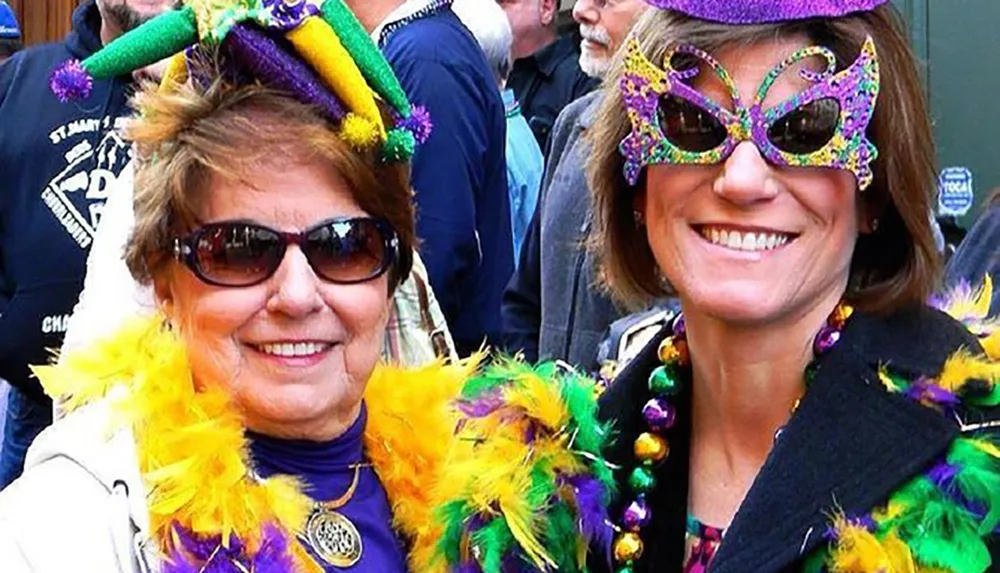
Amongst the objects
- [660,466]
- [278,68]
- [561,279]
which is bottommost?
[561,279]

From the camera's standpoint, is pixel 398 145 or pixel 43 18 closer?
pixel 398 145

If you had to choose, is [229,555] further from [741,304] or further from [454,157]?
[454,157]

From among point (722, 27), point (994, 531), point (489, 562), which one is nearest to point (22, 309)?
point (489, 562)

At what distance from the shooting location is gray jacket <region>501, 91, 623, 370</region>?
4000 mm

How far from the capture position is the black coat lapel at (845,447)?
222 cm

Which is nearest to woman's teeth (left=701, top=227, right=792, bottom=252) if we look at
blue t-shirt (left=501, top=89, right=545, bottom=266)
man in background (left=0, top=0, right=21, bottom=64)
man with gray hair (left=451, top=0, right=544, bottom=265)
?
man with gray hair (left=451, top=0, right=544, bottom=265)

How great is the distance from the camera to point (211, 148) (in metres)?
2.45

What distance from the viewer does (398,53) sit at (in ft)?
13.9

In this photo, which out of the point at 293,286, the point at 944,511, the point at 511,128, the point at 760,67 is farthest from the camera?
the point at 511,128

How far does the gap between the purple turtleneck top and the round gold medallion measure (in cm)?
1

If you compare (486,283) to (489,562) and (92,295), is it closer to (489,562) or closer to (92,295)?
(92,295)

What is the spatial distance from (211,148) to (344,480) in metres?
0.60

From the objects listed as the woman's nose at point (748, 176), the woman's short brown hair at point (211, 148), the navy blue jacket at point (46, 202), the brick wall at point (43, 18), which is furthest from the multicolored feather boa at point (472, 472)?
the brick wall at point (43, 18)

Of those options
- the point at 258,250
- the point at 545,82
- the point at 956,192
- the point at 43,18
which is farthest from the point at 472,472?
the point at 43,18
